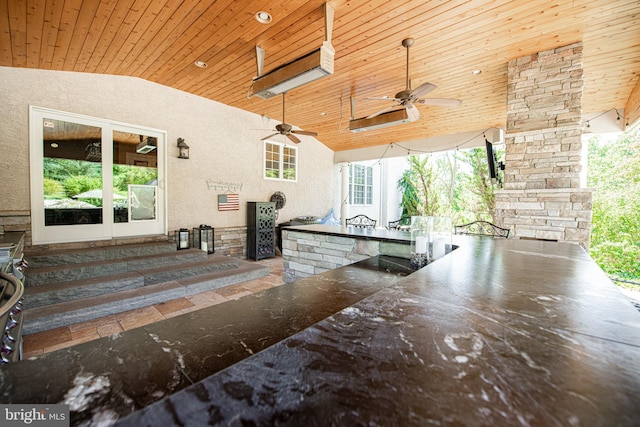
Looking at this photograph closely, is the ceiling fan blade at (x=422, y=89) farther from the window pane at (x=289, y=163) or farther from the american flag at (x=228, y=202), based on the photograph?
the window pane at (x=289, y=163)

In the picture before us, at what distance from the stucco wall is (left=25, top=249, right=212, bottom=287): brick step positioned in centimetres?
84

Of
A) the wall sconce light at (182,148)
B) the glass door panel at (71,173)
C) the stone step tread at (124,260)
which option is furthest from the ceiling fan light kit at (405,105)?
the glass door panel at (71,173)

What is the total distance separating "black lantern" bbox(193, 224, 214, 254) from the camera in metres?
5.26

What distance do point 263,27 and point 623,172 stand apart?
9.17 meters

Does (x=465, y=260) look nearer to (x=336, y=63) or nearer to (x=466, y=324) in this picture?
(x=466, y=324)

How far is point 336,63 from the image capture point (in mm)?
3814

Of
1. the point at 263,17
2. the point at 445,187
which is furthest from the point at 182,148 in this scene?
the point at 445,187

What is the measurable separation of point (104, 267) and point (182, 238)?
1.38 m

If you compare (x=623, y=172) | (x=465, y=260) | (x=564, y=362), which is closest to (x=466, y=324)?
(x=564, y=362)

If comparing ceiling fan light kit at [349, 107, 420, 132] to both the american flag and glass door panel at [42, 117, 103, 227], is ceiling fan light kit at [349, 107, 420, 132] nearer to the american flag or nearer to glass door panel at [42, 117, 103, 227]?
the american flag

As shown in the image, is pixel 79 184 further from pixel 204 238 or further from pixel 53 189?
pixel 204 238

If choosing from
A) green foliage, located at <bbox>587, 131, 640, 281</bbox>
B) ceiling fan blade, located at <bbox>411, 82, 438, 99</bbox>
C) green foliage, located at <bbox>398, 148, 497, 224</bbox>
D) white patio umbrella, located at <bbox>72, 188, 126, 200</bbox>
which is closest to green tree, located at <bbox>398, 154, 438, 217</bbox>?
green foliage, located at <bbox>398, 148, 497, 224</bbox>

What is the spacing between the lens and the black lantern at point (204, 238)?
5262mm

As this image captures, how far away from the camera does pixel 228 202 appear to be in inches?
233
